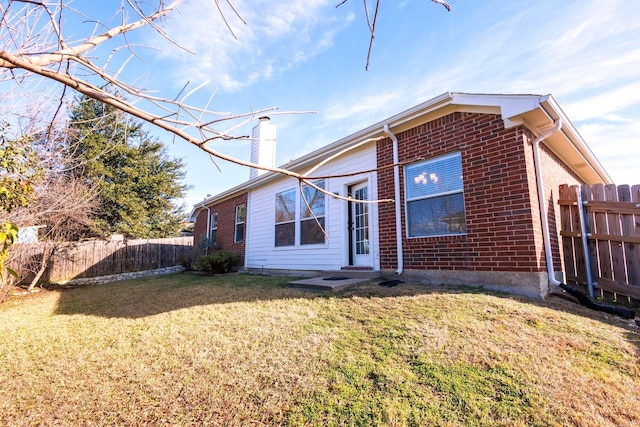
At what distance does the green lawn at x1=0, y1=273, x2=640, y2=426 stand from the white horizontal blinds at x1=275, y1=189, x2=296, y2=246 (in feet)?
14.9

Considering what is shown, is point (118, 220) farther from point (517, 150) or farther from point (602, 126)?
point (602, 126)

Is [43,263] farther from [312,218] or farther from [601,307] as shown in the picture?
[601,307]

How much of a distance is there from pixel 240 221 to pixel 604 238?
32.9ft

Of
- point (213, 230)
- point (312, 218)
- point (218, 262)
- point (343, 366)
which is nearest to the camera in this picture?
point (343, 366)

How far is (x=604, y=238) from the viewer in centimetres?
468

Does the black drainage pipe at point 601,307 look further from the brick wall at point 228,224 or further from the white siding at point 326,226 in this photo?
the brick wall at point 228,224

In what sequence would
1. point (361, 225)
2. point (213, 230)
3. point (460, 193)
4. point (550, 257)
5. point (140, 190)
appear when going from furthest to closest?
1. point (140, 190)
2. point (213, 230)
3. point (361, 225)
4. point (460, 193)
5. point (550, 257)

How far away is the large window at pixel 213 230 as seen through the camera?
42.4 ft

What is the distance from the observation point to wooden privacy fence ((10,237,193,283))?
30.3 ft

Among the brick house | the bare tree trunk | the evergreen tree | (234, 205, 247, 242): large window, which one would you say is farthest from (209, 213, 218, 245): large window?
the evergreen tree

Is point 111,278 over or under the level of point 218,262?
under

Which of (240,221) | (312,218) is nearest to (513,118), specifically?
(312,218)

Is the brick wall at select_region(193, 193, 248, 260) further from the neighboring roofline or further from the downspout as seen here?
the downspout

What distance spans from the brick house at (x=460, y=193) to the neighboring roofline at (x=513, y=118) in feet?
0.06
